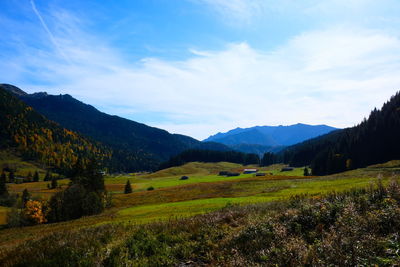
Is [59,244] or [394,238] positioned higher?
[394,238]

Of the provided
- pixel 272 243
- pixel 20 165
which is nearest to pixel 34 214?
pixel 272 243

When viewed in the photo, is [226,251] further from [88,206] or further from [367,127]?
[367,127]

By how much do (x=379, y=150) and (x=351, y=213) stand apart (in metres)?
119

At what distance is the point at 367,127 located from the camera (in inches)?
4405

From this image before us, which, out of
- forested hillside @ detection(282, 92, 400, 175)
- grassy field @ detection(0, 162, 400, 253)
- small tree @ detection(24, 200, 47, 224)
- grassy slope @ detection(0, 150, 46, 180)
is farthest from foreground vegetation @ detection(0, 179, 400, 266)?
grassy slope @ detection(0, 150, 46, 180)

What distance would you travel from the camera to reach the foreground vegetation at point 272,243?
17.7ft

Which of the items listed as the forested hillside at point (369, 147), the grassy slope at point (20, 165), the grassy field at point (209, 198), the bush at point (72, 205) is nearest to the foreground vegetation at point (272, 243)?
the grassy field at point (209, 198)

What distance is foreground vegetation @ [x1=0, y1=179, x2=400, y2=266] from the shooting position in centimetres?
538

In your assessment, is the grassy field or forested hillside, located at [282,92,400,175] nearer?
the grassy field

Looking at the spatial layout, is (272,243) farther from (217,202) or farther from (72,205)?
(72,205)

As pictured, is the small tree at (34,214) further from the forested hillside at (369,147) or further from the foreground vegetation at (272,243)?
the forested hillside at (369,147)

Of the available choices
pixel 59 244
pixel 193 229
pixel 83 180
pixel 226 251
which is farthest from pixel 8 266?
pixel 83 180

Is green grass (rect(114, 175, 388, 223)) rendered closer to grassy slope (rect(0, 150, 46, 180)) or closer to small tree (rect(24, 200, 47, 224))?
small tree (rect(24, 200, 47, 224))

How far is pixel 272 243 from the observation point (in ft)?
21.9
